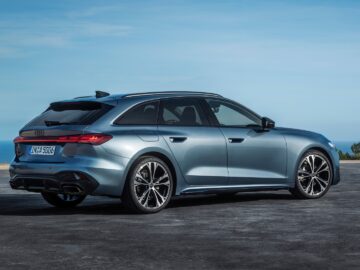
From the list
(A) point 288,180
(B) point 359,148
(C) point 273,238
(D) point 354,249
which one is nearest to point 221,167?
(A) point 288,180

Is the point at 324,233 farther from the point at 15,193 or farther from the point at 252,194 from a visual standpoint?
the point at 15,193

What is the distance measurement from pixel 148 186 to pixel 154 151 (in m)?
0.47

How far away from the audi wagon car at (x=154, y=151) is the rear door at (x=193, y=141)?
0.05ft

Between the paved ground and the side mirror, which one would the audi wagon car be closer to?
the side mirror

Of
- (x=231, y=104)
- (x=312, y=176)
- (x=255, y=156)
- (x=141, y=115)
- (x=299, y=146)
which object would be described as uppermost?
(x=231, y=104)

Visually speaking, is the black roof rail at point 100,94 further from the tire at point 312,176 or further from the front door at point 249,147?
the tire at point 312,176

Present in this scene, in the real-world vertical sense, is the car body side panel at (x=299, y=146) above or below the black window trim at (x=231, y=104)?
below

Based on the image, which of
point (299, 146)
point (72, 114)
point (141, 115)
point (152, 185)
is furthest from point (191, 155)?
point (299, 146)

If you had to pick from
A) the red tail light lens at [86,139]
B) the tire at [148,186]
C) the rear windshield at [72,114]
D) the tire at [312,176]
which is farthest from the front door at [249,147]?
the red tail light lens at [86,139]

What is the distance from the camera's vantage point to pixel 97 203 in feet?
41.4

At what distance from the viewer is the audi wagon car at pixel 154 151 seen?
34.1 ft

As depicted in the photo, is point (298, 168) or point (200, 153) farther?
point (298, 168)

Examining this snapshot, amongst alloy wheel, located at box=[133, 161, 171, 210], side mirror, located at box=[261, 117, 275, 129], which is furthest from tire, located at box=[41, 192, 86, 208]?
side mirror, located at box=[261, 117, 275, 129]

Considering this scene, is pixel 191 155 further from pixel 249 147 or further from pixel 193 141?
pixel 249 147
